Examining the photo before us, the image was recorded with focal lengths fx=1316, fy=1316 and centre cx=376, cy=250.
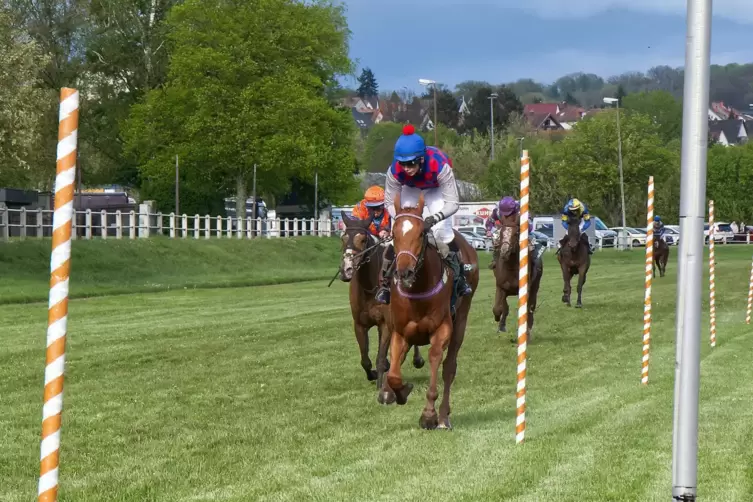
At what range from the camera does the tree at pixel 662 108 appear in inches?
5723

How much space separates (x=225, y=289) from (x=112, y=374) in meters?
23.6

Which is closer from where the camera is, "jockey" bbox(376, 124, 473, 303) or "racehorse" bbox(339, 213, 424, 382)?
"jockey" bbox(376, 124, 473, 303)

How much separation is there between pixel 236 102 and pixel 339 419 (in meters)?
54.2

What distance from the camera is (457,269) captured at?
40.6ft

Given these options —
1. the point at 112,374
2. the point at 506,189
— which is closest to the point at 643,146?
the point at 506,189

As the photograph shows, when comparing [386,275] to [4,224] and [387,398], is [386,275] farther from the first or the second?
[4,224]

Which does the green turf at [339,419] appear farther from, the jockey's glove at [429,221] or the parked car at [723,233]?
the parked car at [723,233]

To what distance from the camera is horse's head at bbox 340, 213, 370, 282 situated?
14.7 m

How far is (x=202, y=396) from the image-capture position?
46.4 ft

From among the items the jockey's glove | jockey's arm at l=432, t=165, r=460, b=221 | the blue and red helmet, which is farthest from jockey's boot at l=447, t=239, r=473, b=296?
the blue and red helmet

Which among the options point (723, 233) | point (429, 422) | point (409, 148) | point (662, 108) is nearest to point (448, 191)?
point (409, 148)

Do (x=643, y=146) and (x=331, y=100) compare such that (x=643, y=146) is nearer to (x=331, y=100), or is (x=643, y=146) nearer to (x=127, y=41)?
(x=331, y=100)

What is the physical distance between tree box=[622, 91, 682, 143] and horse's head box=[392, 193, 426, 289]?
135m

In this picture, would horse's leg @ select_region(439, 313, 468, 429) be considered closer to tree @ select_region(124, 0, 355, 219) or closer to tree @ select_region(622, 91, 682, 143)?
tree @ select_region(124, 0, 355, 219)
